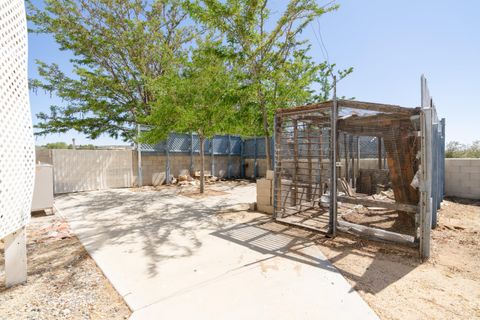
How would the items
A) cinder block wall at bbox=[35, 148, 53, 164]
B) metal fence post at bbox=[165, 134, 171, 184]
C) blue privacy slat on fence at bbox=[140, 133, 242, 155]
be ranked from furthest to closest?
metal fence post at bbox=[165, 134, 171, 184] < blue privacy slat on fence at bbox=[140, 133, 242, 155] < cinder block wall at bbox=[35, 148, 53, 164]

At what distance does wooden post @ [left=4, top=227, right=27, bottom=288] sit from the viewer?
2.86 m

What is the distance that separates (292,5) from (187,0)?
2.68m

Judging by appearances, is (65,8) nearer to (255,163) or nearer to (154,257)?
(255,163)

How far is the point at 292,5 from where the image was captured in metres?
5.99

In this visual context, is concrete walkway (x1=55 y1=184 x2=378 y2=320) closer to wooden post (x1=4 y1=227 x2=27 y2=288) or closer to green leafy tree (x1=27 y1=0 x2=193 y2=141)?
wooden post (x1=4 y1=227 x2=27 y2=288)

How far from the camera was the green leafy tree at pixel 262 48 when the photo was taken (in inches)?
232

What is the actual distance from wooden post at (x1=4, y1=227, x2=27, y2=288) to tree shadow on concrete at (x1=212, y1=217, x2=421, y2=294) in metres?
2.89

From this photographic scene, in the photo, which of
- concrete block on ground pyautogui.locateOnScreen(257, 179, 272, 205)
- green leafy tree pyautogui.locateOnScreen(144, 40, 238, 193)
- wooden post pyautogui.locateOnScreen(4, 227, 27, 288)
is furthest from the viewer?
green leafy tree pyautogui.locateOnScreen(144, 40, 238, 193)

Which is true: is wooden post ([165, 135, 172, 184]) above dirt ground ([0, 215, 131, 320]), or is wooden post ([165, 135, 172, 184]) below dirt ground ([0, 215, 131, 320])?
above

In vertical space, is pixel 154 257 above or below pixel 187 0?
below

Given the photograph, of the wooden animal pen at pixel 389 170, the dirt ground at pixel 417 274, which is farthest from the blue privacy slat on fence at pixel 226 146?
the dirt ground at pixel 417 274

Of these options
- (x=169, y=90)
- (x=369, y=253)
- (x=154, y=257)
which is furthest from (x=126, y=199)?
(x=369, y=253)

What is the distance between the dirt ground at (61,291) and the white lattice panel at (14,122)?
773mm

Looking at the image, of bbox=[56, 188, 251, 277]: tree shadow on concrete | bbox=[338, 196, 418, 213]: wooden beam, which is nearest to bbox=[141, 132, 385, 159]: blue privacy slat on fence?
bbox=[56, 188, 251, 277]: tree shadow on concrete
